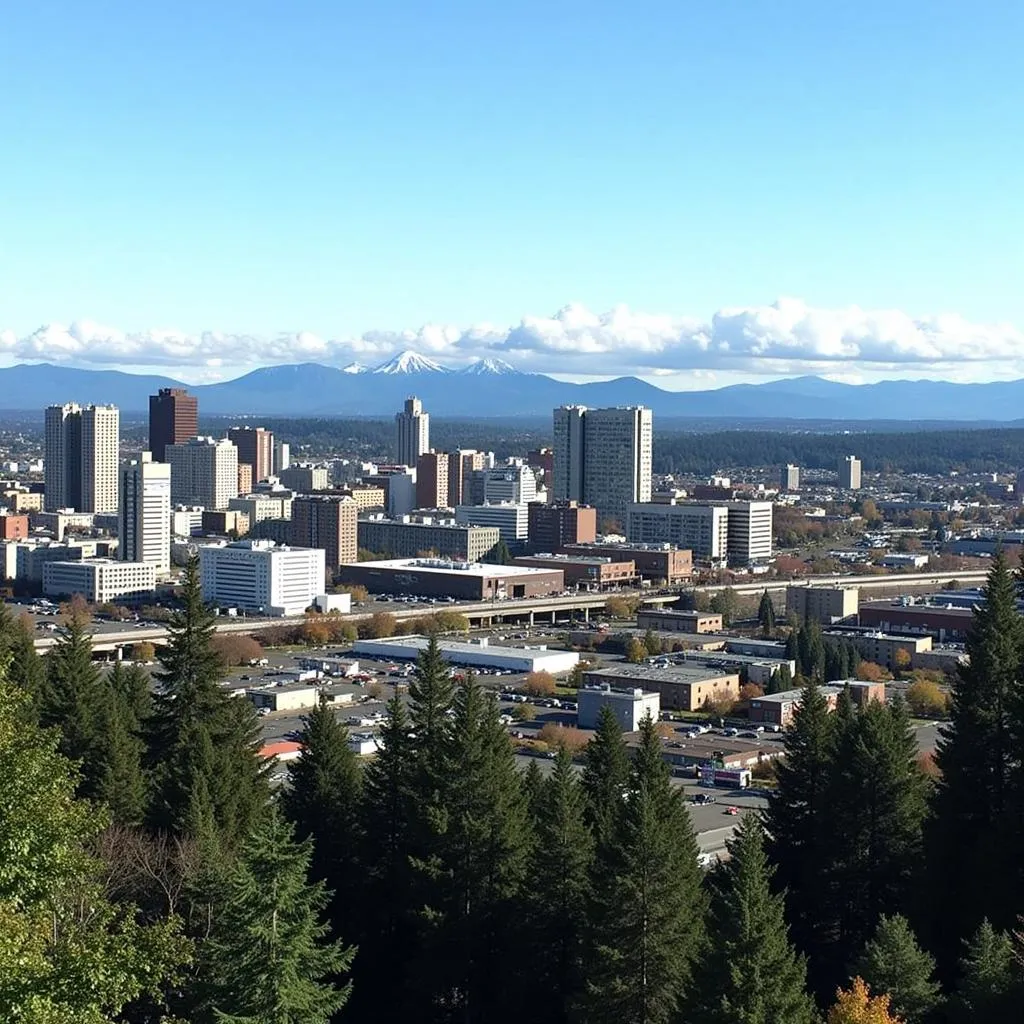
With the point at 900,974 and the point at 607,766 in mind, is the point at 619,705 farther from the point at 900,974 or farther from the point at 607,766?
the point at 900,974

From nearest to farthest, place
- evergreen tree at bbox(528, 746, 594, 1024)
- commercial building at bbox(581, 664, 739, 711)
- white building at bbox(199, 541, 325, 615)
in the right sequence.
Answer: evergreen tree at bbox(528, 746, 594, 1024) → commercial building at bbox(581, 664, 739, 711) → white building at bbox(199, 541, 325, 615)

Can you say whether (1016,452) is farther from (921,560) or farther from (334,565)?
(334,565)

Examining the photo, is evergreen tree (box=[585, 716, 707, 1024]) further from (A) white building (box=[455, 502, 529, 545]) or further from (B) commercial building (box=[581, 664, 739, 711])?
(A) white building (box=[455, 502, 529, 545])

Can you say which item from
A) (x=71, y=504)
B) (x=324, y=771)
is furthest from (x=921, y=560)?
(x=324, y=771)

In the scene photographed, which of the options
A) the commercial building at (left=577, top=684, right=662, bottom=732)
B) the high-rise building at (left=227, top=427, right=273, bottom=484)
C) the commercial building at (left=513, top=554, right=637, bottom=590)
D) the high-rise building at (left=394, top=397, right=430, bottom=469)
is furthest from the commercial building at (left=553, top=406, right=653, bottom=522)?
the commercial building at (left=577, top=684, right=662, bottom=732)

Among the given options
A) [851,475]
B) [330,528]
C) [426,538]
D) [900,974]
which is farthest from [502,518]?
[900,974]
